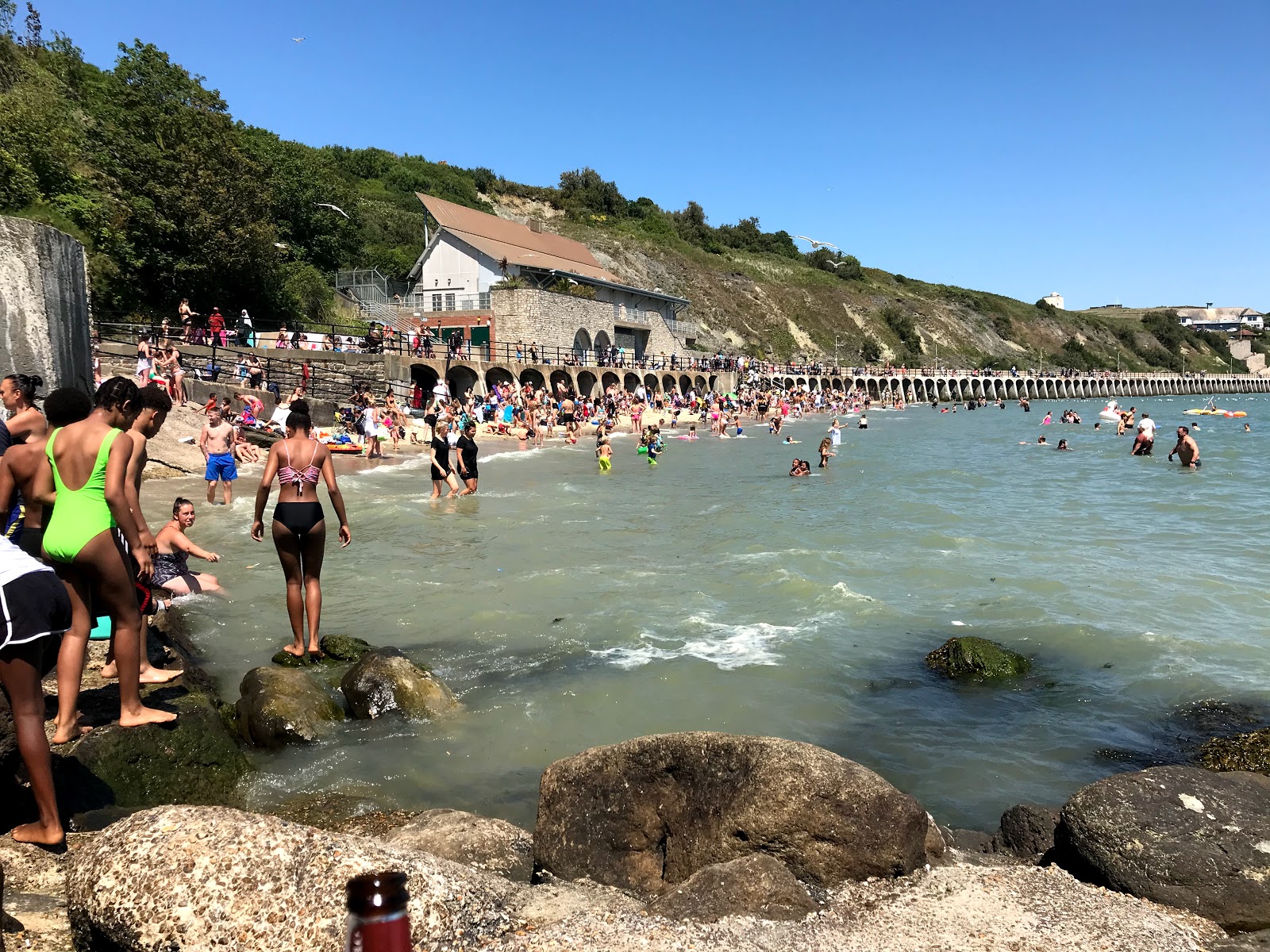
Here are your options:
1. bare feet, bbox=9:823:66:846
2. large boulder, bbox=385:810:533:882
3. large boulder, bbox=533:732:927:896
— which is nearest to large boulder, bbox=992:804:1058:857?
large boulder, bbox=533:732:927:896

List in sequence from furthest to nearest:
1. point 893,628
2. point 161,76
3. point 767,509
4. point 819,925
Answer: point 161,76, point 767,509, point 893,628, point 819,925

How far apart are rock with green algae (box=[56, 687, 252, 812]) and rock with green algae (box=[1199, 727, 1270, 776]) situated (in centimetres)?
595

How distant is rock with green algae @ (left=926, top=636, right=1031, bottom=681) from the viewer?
7.16 m

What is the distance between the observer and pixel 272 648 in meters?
7.03

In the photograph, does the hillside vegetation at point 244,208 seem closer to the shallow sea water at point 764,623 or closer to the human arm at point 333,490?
the shallow sea water at point 764,623

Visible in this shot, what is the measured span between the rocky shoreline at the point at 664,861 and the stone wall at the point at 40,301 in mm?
2177

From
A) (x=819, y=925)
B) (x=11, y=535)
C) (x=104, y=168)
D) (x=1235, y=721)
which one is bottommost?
(x=1235, y=721)

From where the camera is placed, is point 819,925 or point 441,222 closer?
point 819,925

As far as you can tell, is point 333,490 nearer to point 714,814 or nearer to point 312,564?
point 312,564

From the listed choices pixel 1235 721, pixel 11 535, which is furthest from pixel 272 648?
pixel 1235 721

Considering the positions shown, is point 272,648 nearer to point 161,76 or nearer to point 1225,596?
point 1225,596

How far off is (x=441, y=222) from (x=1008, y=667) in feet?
153

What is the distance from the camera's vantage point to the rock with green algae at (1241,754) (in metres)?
5.12

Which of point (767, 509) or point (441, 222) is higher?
point (441, 222)
